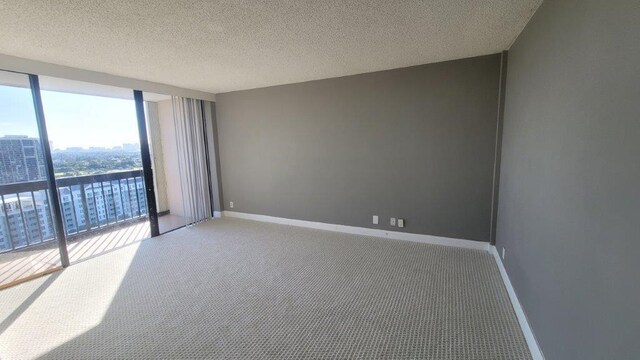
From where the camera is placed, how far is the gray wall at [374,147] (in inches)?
127

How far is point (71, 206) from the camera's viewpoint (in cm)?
404

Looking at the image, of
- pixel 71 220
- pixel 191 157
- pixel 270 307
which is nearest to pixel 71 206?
pixel 71 220

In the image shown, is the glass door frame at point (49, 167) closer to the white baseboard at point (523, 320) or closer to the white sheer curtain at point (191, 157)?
the white sheer curtain at point (191, 157)

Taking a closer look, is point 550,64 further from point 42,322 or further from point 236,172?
point 236,172

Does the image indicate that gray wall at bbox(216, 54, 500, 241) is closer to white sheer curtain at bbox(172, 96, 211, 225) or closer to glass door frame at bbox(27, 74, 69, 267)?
white sheer curtain at bbox(172, 96, 211, 225)

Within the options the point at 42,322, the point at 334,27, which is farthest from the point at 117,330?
the point at 334,27

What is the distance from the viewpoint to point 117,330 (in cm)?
210

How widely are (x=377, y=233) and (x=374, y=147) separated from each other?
1.26 meters

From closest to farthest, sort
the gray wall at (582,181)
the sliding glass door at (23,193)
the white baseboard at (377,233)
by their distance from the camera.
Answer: the gray wall at (582,181), the sliding glass door at (23,193), the white baseboard at (377,233)

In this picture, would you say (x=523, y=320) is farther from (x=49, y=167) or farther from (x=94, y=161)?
(x=94, y=161)

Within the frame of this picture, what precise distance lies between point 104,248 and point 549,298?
195 inches

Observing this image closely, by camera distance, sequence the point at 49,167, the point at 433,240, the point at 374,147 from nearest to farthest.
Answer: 1. the point at 49,167
2. the point at 433,240
3. the point at 374,147

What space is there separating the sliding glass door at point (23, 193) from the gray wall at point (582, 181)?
4623mm

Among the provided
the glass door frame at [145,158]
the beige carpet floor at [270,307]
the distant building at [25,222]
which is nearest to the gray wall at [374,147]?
the beige carpet floor at [270,307]
